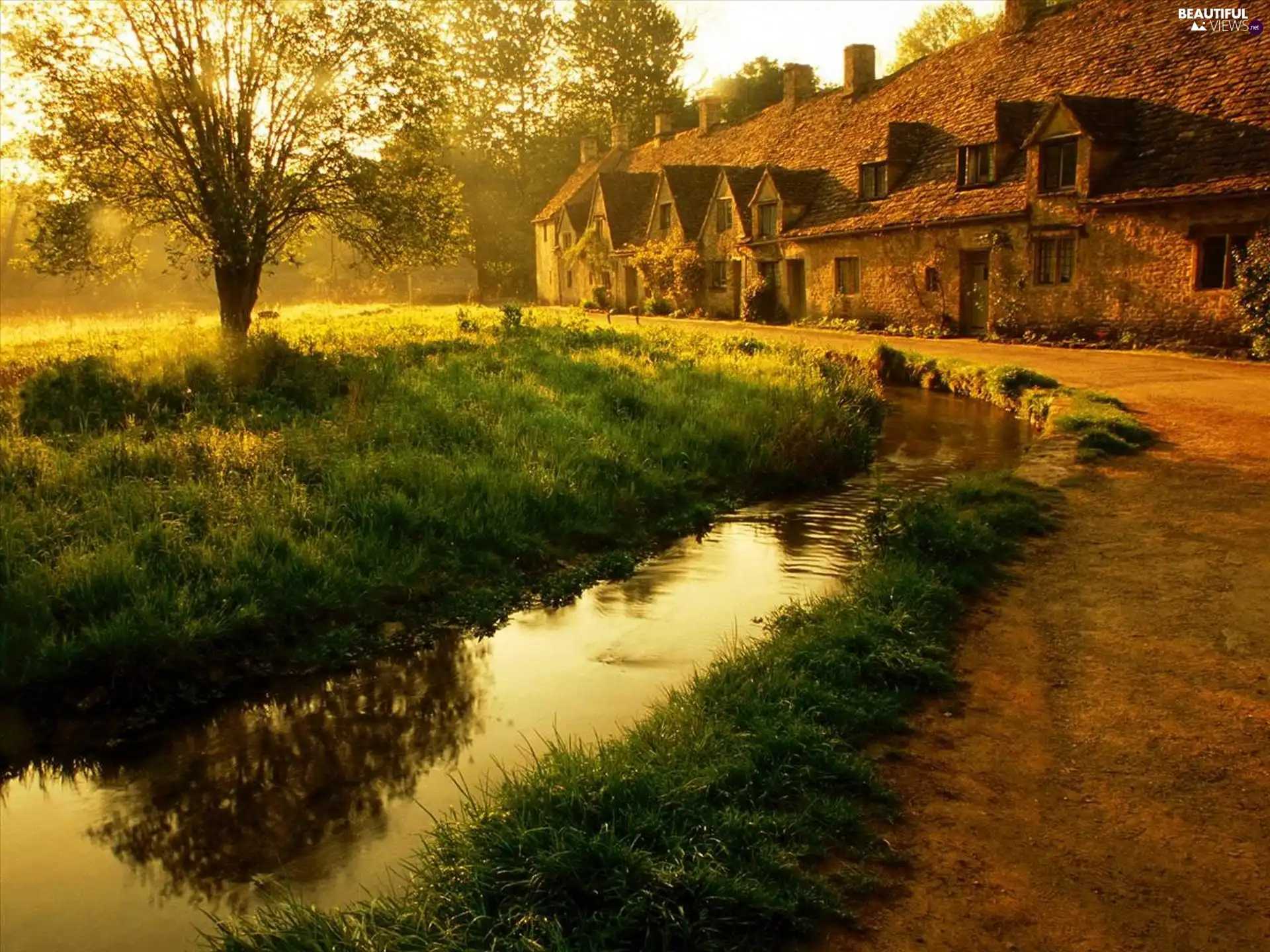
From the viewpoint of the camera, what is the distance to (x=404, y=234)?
74.9ft

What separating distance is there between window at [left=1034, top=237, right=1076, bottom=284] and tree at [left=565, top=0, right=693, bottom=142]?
47582mm

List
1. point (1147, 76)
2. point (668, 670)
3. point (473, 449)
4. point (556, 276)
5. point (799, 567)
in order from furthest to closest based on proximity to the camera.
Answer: point (556, 276) < point (1147, 76) < point (473, 449) < point (799, 567) < point (668, 670)

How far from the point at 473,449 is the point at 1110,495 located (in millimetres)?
7662

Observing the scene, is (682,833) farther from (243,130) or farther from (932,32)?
(932,32)

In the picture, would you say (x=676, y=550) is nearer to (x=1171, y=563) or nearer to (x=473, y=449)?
(x=473, y=449)

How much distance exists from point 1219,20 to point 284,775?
1109 inches

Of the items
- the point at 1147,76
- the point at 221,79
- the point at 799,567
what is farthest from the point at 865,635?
the point at 1147,76

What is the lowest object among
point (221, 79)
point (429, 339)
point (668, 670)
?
point (668, 670)

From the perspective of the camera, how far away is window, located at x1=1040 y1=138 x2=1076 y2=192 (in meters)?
24.3

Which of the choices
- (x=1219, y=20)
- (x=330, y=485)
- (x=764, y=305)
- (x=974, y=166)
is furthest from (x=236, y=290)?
(x=1219, y=20)

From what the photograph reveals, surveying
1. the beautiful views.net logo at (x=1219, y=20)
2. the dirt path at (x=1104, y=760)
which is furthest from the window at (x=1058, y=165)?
the dirt path at (x=1104, y=760)

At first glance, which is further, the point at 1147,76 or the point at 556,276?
the point at 556,276

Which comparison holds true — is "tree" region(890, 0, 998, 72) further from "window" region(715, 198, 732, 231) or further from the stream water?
the stream water

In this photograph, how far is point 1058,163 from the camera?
2458 centimetres
